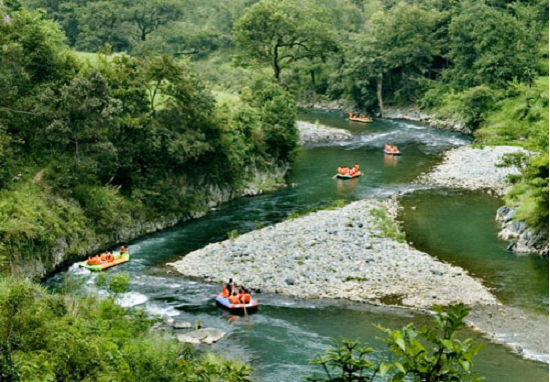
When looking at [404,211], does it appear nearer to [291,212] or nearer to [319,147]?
[291,212]

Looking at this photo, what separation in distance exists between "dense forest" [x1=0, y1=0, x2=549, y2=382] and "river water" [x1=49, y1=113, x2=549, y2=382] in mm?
2030

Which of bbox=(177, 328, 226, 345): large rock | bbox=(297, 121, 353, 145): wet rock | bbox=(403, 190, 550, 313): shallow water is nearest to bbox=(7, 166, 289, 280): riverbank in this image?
bbox=(177, 328, 226, 345): large rock

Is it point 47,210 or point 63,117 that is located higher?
point 63,117

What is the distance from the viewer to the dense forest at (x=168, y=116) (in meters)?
12.4

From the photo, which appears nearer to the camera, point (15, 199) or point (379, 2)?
point (15, 199)

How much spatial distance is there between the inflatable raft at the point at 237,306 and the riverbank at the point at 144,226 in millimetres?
8069

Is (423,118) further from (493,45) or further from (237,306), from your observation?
(237,306)

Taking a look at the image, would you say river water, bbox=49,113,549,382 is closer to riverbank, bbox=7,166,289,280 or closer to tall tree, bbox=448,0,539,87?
riverbank, bbox=7,166,289,280

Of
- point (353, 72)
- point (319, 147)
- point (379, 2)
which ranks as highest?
point (379, 2)

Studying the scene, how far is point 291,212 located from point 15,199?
14734 millimetres

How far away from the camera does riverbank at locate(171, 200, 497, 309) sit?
Answer: 2556cm

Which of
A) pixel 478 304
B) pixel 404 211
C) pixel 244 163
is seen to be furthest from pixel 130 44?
pixel 478 304

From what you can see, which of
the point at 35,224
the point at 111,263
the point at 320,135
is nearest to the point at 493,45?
the point at 320,135

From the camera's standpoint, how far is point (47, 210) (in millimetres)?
29281
